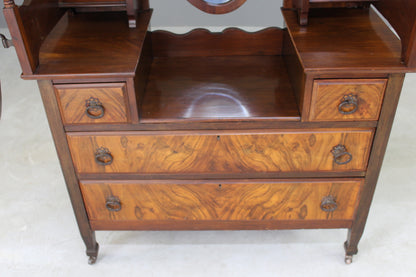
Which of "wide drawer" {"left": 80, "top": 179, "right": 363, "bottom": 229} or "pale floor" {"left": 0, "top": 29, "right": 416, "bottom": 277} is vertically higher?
"wide drawer" {"left": 80, "top": 179, "right": 363, "bottom": 229}

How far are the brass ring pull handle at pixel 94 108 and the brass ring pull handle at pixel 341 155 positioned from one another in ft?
2.60

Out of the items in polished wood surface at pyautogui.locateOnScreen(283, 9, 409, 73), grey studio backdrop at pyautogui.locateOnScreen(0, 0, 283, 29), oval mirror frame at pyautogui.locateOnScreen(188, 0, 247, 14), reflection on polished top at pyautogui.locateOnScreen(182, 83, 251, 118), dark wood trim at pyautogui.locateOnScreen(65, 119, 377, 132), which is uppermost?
oval mirror frame at pyautogui.locateOnScreen(188, 0, 247, 14)

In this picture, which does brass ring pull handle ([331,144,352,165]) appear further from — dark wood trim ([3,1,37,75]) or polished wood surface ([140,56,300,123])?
dark wood trim ([3,1,37,75])

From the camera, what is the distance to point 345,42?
4.71 ft

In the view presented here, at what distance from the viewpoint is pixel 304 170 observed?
155 centimetres

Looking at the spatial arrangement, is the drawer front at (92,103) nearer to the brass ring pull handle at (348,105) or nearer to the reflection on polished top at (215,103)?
the reflection on polished top at (215,103)

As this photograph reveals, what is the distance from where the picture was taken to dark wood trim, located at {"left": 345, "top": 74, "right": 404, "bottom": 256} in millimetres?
1370

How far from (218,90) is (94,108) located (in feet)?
1.46

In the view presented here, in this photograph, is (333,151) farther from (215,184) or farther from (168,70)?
(168,70)

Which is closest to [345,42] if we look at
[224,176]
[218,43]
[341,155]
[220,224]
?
[341,155]

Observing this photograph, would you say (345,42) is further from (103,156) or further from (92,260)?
(92,260)

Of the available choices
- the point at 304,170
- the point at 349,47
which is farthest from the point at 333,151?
the point at 349,47

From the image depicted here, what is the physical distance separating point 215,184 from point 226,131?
23 cm

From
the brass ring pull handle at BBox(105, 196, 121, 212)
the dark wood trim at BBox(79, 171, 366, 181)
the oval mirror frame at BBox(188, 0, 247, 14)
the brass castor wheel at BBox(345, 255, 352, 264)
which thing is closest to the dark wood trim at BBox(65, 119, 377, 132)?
the dark wood trim at BBox(79, 171, 366, 181)
